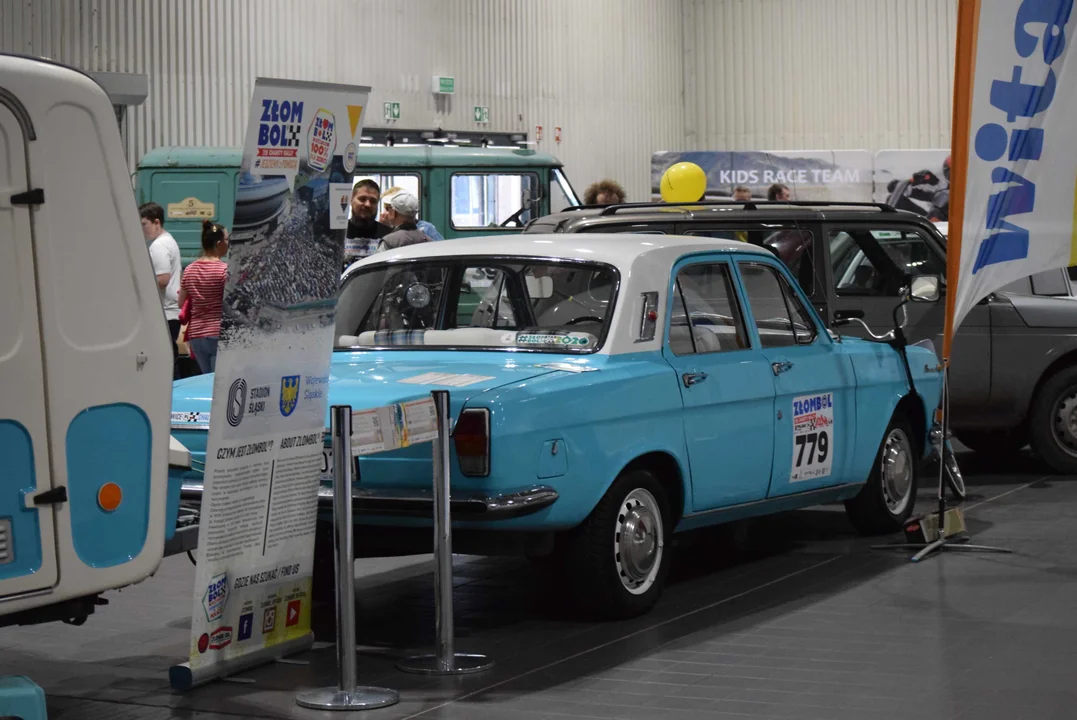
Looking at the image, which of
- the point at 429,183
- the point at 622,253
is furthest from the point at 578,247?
the point at 429,183

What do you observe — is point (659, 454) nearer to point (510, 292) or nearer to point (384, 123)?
point (510, 292)

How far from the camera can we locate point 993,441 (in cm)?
1239

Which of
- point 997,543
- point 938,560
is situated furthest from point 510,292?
point 997,543

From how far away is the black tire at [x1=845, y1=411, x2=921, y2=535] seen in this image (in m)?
8.90

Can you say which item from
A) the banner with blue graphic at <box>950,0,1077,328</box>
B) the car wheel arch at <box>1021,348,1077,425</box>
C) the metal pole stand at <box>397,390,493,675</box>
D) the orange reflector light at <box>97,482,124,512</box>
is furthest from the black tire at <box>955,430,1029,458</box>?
the orange reflector light at <box>97,482,124,512</box>

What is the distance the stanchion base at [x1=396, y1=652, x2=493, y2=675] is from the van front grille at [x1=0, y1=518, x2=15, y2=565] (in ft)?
6.23

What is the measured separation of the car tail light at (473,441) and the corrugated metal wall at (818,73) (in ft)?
69.6

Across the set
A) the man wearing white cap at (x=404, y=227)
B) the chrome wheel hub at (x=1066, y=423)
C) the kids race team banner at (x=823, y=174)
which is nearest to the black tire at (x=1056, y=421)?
the chrome wheel hub at (x=1066, y=423)

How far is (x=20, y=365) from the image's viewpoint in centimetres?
480

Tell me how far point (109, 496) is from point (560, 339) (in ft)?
8.37

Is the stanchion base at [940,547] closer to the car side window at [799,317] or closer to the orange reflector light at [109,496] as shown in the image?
the car side window at [799,317]

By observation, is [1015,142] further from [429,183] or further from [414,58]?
[414,58]

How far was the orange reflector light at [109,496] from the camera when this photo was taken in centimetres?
507

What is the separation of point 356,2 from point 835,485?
570 inches
